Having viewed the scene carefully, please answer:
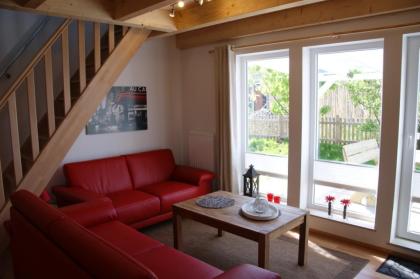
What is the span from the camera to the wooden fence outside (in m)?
3.49

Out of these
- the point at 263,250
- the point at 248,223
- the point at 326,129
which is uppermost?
the point at 326,129

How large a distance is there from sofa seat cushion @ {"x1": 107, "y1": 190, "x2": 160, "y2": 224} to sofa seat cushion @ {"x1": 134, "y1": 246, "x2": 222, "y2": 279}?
1119 mm

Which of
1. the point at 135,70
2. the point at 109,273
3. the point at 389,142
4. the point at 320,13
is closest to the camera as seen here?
the point at 109,273

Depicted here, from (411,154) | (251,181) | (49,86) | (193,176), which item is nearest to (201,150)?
(193,176)

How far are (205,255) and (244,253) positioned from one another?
382 millimetres

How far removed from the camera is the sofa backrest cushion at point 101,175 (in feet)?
12.3

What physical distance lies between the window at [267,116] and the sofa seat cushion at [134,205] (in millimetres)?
1433

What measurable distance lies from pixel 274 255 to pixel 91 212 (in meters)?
1.75

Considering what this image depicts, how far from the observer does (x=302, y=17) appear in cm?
339

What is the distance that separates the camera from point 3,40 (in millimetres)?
3535

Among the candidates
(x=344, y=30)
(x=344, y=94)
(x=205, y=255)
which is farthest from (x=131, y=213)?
(x=344, y=30)

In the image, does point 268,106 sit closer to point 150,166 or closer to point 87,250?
point 150,166

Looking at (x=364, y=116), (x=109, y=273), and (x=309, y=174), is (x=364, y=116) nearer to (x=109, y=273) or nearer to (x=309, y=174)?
(x=309, y=174)

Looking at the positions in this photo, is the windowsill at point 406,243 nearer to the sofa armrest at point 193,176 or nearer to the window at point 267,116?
the window at point 267,116
